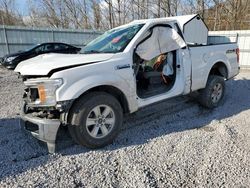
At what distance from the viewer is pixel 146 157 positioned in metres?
3.55

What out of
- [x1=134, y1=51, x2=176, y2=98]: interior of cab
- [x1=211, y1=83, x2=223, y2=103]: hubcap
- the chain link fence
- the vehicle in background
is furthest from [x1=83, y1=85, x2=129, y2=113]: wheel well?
the chain link fence

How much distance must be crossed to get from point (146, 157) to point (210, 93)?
2.75m

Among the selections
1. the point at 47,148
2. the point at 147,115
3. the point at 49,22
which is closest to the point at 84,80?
the point at 47,148

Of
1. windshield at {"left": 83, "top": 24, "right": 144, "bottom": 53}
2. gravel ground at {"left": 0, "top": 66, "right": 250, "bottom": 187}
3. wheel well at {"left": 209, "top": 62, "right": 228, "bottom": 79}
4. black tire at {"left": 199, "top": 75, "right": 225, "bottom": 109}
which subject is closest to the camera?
gravel ground at {"left": 0, "top": 66, "right": 250, "bottom": 187}

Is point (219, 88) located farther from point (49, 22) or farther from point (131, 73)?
point (49, 22)

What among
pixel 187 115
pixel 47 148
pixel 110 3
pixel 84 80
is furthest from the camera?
pixel 110 3

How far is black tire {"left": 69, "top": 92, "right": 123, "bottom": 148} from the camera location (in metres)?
3.55

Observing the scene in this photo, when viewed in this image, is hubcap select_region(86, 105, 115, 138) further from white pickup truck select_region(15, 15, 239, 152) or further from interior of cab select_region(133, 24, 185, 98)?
interior of cab select_region(133, 24, 185, 98)

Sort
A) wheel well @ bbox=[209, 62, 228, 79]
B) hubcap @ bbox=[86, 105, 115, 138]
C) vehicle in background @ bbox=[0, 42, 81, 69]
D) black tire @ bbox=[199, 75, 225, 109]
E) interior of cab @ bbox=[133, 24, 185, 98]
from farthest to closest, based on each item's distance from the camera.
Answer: vehicle in background @ bbox=[0, 42, 81, 69] < wheel well @ bbox=[209, 62, 228, 79] < black tire @ bbox=[199, 75, 225, 109] < interior of cab @ bbox=[133, 24, 185, 98] < hubcap @ bbox=[86, 105, 115, 138]

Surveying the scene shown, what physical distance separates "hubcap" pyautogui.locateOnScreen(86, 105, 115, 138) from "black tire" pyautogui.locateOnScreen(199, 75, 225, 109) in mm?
2599

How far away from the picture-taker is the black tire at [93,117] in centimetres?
355

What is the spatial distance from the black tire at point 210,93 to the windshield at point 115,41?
2.19m

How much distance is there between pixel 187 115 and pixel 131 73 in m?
2.00

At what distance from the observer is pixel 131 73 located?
3.97 metres
